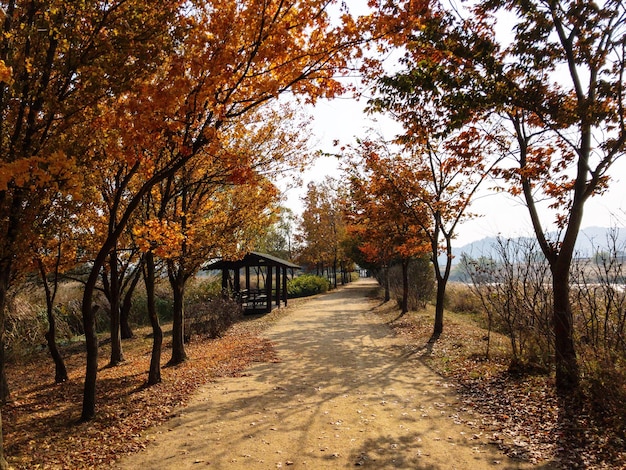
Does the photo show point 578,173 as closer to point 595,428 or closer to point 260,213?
point 595,428

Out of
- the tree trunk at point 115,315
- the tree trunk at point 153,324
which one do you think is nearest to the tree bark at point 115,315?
the tree trunk at point 115,315

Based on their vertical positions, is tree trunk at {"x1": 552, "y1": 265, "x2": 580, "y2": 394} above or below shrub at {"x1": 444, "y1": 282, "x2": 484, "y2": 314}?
above

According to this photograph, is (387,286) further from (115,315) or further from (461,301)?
(115,315)

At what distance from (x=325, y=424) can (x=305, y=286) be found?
25.3 m

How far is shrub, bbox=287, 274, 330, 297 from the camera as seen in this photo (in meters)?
29.5

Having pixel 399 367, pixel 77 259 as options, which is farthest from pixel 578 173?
pixel 77 259

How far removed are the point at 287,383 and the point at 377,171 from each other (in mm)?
7630

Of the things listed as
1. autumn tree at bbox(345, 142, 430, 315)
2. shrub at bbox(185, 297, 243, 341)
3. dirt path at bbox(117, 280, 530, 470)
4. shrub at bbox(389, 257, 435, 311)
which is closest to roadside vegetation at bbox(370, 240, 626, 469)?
dirt path at bbox(117, 280, 530, 470)

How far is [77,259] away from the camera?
9750 mm

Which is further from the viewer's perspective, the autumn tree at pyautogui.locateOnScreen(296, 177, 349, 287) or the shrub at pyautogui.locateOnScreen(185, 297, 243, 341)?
the autumn tree at pyautogui.locateOnScreen(296, 177, 349, 287)

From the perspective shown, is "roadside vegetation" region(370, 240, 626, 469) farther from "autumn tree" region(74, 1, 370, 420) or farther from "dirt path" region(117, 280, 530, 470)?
"autumn tree" region(74, 1, 370, 420)

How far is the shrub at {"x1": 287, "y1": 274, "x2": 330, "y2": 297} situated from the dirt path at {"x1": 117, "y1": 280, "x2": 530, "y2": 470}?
66.1 ft

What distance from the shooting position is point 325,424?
5.39 metres

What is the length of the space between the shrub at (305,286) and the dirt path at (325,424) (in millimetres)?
20151
